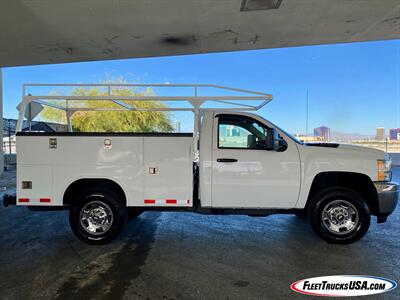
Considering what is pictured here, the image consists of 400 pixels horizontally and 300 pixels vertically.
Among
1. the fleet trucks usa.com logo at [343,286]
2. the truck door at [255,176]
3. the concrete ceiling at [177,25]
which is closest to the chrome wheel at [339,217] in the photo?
the truck door at [255,176]

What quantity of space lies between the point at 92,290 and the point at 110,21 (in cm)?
595

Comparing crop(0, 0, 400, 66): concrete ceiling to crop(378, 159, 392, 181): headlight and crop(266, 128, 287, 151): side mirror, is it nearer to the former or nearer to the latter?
crop(266, 128, 287, 151): side mirror

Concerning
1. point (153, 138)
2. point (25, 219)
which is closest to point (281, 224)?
point (153, 138)

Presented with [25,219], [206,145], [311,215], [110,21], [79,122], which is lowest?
[25,219]

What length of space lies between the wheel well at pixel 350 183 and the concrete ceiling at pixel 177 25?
3.79 m

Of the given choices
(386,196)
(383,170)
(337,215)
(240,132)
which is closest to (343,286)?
(337,215)

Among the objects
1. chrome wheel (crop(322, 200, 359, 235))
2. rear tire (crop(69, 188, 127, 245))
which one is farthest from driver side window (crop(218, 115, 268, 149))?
rear tire (crop(69, 188, 127, 245))

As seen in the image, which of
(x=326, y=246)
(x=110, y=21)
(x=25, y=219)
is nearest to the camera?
(x=326, y=246)

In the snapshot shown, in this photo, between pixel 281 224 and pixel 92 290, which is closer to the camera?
pixel 92 290

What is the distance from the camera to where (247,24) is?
7473 mm

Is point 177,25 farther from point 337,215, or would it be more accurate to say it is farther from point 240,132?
point 337,215

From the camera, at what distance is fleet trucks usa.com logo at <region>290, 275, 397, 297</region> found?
11.3 ft

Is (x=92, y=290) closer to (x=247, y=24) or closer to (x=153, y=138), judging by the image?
(x=153, y=138)

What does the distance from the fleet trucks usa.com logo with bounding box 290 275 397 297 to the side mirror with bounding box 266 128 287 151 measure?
1.97 meters
